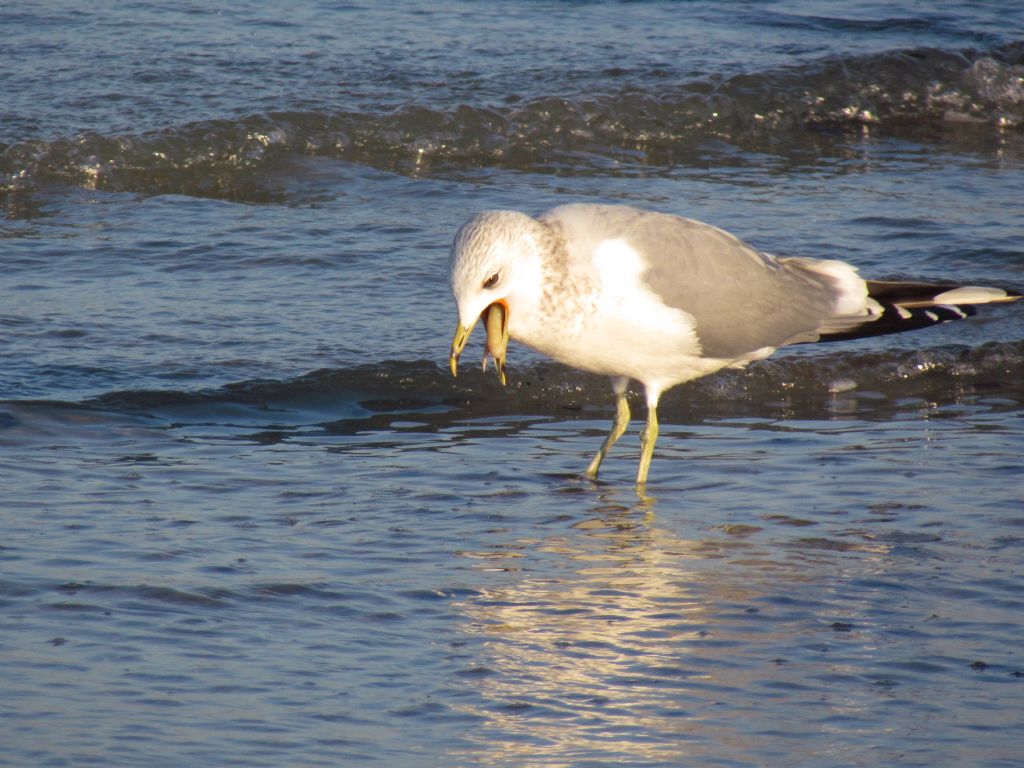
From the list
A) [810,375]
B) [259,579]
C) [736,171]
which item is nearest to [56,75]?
[736,171]

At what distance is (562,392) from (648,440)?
0.94m

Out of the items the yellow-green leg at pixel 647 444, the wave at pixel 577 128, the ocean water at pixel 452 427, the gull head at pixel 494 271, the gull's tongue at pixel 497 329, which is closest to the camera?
the ocean water at pixel 452 427

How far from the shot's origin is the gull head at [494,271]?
14.4 feet

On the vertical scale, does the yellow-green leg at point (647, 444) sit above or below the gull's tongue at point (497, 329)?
below

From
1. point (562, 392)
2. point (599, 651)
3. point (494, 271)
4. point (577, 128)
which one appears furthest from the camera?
point (577, 128)

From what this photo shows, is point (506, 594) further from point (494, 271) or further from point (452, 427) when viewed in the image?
point (452, 427)

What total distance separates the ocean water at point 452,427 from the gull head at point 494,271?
57 cm

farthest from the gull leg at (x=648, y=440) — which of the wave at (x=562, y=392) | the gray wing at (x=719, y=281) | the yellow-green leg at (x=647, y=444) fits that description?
the wave at (x=562, y=392)

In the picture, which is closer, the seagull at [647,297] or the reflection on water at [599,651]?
the reflection on water at [599,651]

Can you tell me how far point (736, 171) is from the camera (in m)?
9.28

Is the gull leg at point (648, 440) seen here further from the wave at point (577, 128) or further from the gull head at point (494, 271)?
the wave at point (577, 128)

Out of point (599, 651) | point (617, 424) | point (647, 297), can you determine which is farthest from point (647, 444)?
point (599, 651)

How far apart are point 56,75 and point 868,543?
7.14 metres

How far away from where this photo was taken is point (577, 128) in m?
9.84
